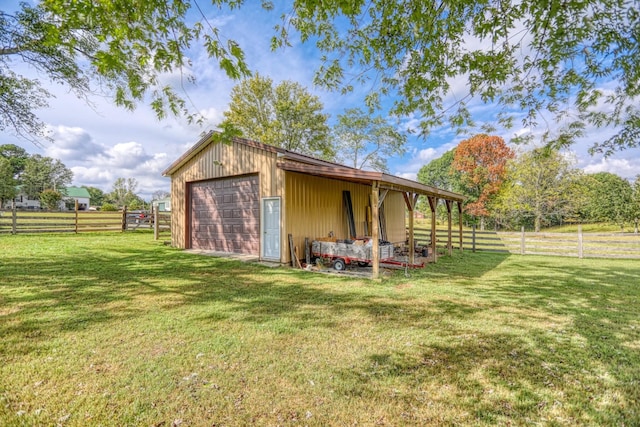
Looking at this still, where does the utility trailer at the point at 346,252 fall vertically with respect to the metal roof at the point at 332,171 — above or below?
below

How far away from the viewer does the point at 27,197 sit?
166 feet

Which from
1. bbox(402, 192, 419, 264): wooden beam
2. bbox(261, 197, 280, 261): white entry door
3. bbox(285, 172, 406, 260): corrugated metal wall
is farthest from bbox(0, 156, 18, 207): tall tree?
bbox(402, 192, 419, 264): wooden beam

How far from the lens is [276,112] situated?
22219mm

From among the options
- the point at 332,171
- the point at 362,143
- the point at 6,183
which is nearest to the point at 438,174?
the point at 362,143

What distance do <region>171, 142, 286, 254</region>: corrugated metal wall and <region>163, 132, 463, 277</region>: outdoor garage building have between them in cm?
3

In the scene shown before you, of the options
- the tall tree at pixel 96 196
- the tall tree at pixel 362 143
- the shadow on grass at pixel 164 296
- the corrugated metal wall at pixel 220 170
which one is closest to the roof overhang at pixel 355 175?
the corrugated metal wall at pixel 220 170

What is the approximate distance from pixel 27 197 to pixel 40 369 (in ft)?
221

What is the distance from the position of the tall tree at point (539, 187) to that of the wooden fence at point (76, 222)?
24.3 metres

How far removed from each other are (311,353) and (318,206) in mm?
6665

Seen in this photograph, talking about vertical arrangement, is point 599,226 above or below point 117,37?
below

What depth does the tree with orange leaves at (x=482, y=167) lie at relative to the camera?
24219mm

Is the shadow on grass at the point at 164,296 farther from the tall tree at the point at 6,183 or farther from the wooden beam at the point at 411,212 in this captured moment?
the tall tree at the point at 6,183

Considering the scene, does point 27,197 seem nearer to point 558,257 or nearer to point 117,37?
point 117,37

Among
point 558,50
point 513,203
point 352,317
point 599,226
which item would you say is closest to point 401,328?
point 352,317
